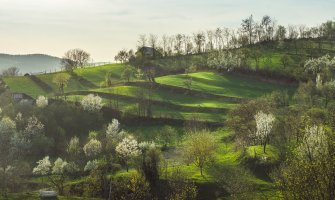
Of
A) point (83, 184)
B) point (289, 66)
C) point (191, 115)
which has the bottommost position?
point (83, 184)

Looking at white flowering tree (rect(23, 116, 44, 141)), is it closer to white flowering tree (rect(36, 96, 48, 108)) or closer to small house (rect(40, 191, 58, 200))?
white flowering tree (rect(36, 96, 48, 108))

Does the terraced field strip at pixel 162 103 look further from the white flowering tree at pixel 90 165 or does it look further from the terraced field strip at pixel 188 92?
the white flowering tree at pixel 90 165

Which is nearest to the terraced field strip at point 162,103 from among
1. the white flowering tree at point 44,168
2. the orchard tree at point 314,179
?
the white flowering tree at point 44,168

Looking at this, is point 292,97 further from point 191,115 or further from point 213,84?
point 191,115

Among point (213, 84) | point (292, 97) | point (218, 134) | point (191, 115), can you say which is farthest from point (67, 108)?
point (292, 97)

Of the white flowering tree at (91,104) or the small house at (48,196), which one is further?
the white flowering tree at (91,104)

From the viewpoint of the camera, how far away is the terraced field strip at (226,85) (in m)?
166

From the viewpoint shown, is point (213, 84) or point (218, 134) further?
point (213, 84)

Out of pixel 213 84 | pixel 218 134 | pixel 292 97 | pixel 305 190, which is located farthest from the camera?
pixel 213 84

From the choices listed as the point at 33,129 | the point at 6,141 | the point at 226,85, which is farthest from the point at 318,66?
the point at 6,141

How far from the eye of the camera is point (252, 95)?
162m

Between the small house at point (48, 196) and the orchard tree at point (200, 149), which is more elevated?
the orchard tree at point (200, 149)

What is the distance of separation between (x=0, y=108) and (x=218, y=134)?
6983 centimetres

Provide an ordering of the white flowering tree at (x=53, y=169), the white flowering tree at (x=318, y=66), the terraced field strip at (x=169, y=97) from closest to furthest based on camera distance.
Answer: the white flowering tree at (x=53, y=169)
the terraced field strip at (x=169, y=97)
the white flowering tree at (x=318, y=66)
